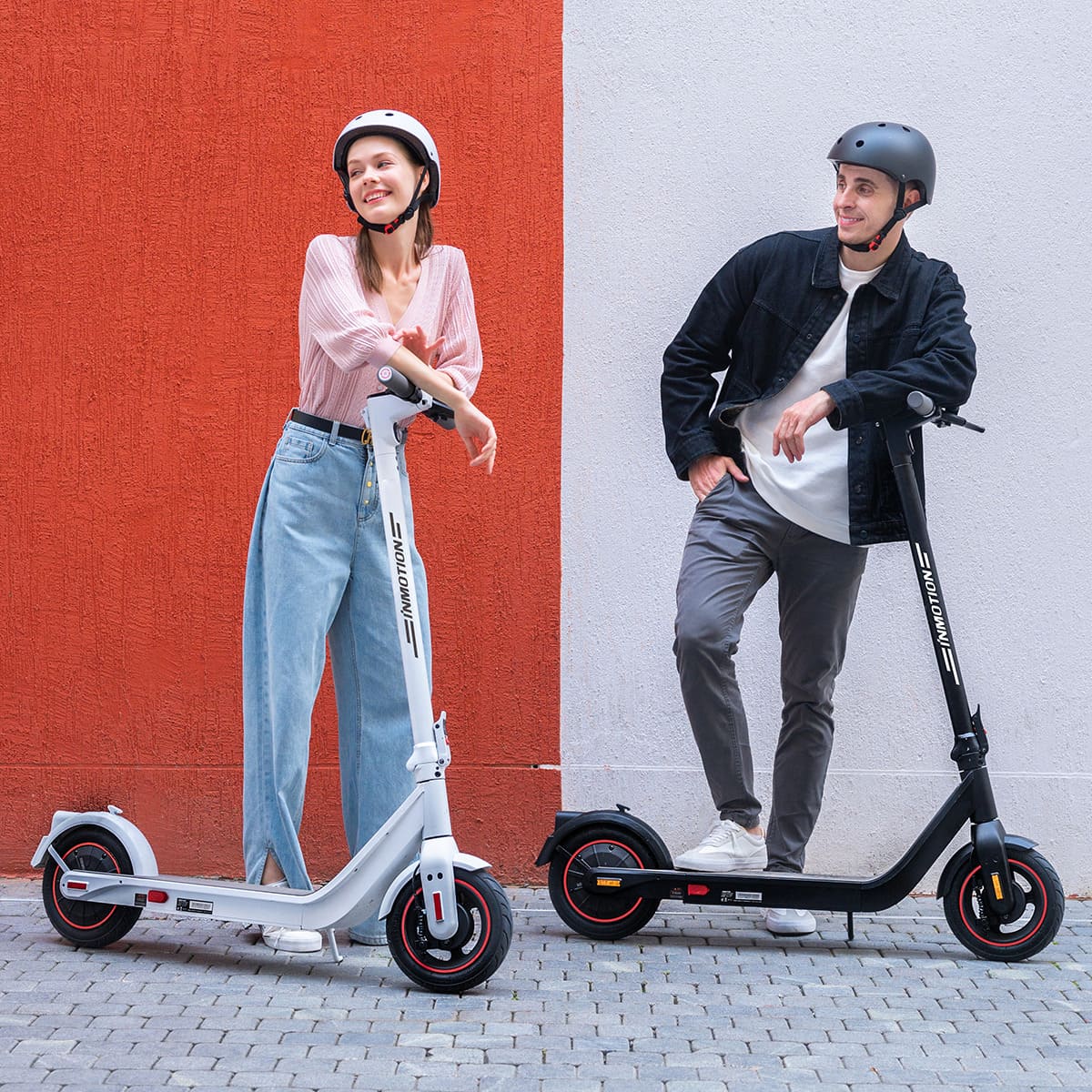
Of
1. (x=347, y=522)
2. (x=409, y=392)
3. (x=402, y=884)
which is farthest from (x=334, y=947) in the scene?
(x=409, y=392)

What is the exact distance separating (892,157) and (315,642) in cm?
195

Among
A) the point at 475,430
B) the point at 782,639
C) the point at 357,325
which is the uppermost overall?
the point at 357,325

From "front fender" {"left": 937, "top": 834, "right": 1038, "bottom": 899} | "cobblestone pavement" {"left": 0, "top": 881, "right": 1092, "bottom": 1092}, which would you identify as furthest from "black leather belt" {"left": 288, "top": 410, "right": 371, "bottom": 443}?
"front fender" {"left": 937, "top": 834, "right": 1038, "bottom": 899}

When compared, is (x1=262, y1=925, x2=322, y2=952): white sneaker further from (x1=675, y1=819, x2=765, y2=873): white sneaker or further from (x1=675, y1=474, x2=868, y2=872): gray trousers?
(x1=675, y1=474, x2=868, y2=872): gray trousers

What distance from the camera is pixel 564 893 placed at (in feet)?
13.4

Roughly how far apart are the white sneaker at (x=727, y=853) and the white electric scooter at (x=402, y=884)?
2.21ft

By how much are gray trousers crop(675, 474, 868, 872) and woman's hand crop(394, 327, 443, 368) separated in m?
0.96

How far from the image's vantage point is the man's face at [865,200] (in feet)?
→ 13.0

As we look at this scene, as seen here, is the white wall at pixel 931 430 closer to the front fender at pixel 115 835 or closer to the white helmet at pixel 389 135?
the white helmet at pixel 389 135

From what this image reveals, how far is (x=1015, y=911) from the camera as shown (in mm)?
3838

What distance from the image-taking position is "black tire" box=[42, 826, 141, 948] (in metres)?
3.86

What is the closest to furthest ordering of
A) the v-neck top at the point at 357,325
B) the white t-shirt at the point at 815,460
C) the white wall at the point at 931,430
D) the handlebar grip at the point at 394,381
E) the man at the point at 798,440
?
1. the handlebar grip at the point at 394,381
2. the v-neck top at the point at 357,325
3. the man at the point at 798,440
4. the white t-shirt at the point at 815,460
5. the white wall at the point at 931,430

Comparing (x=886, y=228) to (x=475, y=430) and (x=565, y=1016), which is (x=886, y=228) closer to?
(x=475, y=430)

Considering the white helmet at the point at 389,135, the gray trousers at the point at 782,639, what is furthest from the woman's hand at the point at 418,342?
the gray trousers at the point at 782,639
